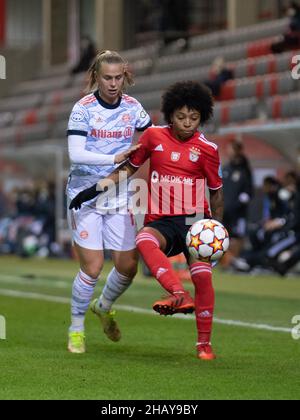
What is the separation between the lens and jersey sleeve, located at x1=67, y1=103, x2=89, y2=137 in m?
9.25

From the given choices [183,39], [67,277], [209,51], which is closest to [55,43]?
[183,39]

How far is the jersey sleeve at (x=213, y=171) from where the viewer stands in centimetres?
913

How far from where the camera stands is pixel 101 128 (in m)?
9.36

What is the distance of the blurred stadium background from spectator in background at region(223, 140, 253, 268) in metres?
0.25

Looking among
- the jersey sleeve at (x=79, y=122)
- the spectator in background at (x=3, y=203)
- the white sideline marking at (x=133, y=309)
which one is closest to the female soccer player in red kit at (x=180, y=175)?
the jersey sleeve at (x=79, y=122)

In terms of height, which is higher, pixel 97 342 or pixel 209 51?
pixel 209 51

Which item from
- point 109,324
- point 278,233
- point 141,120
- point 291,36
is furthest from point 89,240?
point 291,36

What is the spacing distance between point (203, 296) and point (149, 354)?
2.47 feet

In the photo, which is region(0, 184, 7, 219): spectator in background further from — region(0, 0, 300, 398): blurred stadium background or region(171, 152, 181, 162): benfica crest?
region(171, 152, 181, 162): benfica crest

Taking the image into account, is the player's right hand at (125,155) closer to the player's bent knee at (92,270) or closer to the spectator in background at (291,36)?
the player's bent knee at (92,270)

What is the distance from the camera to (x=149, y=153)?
9219mm

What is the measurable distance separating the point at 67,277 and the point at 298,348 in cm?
1060
